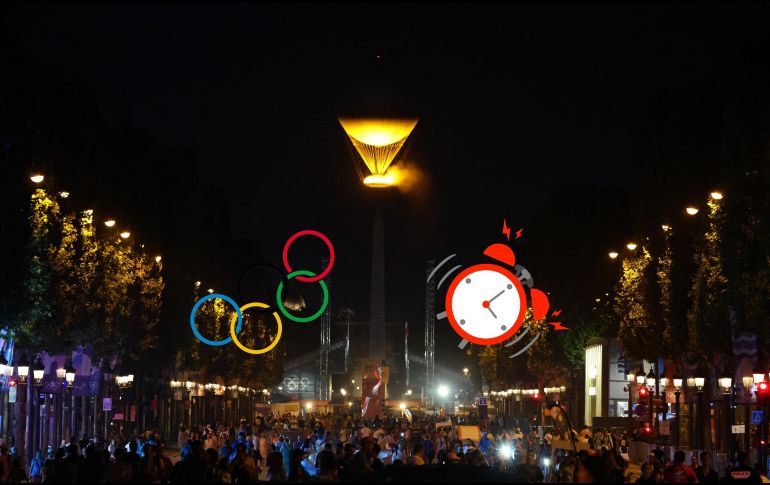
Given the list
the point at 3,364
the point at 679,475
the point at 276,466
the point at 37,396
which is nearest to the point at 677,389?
the point at 37,396

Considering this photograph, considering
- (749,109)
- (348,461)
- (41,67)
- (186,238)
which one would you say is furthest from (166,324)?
(348,461)

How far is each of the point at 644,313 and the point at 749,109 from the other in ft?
62.0

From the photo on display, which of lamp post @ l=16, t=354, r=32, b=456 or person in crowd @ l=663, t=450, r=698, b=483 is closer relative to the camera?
person in crowd @ l=663, t=450, r=698, b=483

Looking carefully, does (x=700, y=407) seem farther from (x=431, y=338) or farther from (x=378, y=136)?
(x=431, y=338)

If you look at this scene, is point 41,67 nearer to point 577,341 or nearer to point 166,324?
point 166,324

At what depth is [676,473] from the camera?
883 inches

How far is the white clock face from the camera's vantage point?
34656 millimetres

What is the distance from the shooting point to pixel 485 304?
3503 centimetres

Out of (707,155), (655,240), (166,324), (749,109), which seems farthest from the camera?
(166,324)

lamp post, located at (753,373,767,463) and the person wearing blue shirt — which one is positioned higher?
lamp post, located at (753,373,767,463)

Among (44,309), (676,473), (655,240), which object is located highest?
(655,240)

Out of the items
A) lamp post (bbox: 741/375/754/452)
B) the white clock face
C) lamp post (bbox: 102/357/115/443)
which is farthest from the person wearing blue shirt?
lamp post (bbox: 102/357/115/443)

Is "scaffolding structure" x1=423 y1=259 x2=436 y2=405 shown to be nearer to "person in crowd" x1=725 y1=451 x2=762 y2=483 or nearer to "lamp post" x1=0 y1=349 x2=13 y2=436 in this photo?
"lamp post" x1=0 y1=349 x2=13 y2=436

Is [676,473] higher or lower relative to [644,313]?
lower
